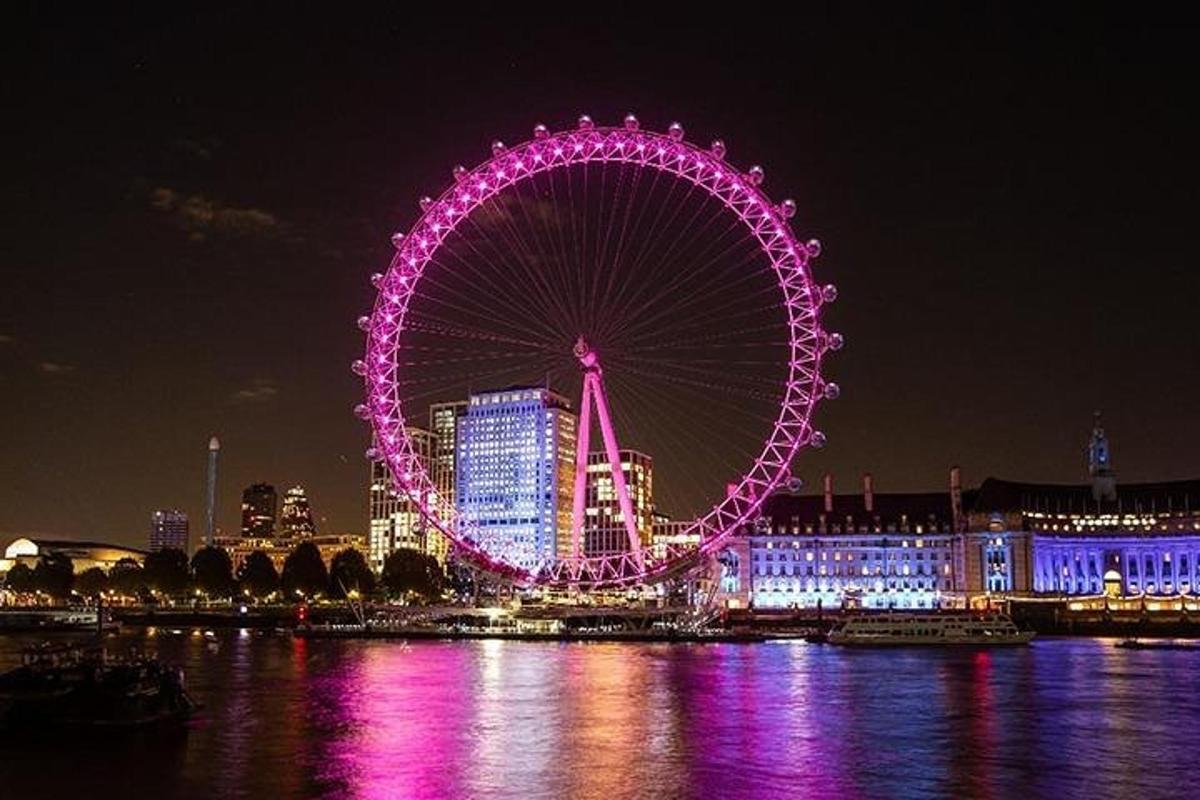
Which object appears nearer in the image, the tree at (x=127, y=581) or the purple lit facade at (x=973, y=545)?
the purple lit facade at (x=973, y=545)

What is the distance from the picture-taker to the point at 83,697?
3991 cm

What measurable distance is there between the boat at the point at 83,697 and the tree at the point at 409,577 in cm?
10682

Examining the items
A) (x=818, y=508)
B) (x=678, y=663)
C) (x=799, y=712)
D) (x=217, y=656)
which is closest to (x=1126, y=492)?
(x=818, y=508)

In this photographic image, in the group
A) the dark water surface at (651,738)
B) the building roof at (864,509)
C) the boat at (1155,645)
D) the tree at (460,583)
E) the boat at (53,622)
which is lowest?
the boat at (1155,645)

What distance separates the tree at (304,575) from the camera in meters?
144

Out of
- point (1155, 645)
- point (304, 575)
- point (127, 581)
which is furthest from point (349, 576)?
point (1155, 645)

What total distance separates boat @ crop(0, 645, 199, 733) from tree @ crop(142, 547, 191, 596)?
109 metres

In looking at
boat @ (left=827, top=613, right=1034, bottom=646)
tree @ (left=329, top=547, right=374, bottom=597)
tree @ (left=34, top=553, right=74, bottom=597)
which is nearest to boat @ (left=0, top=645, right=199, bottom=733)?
boat @ (left=827, top=613, right=1034, bottom=646)

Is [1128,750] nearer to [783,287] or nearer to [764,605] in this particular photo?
[783,287]

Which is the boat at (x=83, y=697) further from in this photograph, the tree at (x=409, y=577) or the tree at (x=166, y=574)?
the tree at (x=166, y=574)

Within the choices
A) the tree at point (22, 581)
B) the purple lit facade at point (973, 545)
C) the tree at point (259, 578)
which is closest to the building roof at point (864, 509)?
the purple lit facade at point (973, 545)

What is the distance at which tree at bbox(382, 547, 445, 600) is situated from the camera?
487ft

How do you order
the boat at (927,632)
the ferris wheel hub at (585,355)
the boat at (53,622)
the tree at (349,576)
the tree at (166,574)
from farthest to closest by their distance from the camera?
the tree at (166,574) → the tree at (349,576) → the boat at (53,622) → the boat at (927,632) → the ferris wheel hub at (585,355)

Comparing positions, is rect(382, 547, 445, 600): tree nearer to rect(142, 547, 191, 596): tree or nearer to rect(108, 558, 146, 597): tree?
rect(142, 547, 191, 596): tree
